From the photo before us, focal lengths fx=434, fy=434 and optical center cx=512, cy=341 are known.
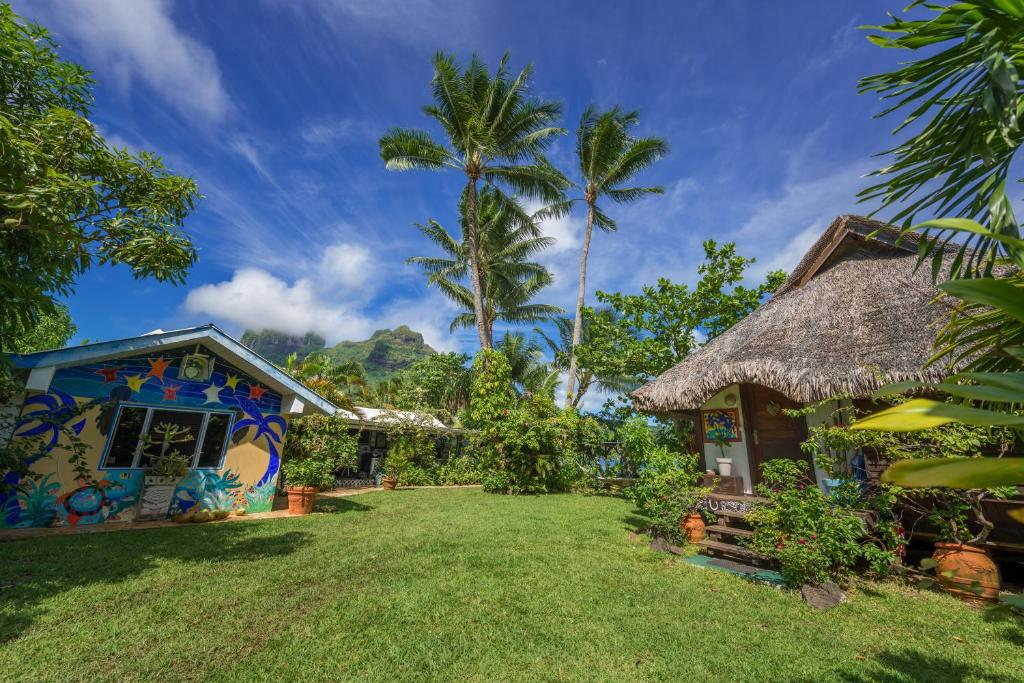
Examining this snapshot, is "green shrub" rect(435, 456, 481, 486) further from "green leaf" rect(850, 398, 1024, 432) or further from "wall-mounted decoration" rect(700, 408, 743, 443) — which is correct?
"green leaf" rect(850, 398, 1024, 432)

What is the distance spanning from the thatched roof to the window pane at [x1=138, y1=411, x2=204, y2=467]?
9291 mm

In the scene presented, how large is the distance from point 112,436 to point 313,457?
3396 mm

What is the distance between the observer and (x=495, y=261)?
19.1 metres

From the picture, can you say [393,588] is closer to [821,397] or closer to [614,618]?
[614,618]

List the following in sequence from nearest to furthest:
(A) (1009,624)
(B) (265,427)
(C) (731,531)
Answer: (A) (1009,624) → (C) (731,531) → (B) (265,427)

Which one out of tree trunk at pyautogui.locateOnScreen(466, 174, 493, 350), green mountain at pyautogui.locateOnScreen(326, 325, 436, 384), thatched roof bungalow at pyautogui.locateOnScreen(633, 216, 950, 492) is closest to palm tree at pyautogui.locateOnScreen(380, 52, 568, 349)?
tree trunk at pyautogui.locateOnScreen(466, 174, 493, 350)

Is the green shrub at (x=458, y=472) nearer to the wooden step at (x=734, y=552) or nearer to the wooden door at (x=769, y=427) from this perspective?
the wooden door at (x=769, y=427)

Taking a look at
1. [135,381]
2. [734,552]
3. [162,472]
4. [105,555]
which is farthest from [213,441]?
[734,552]

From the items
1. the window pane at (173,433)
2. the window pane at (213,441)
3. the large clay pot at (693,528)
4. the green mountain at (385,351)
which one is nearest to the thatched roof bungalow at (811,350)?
the large clay pot at (693,528)

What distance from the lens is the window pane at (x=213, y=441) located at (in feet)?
28.1

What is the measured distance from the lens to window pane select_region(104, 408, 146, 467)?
25.0 ft

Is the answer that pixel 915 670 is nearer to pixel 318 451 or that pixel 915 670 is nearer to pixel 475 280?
pixel 318 451

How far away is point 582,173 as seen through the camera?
17.0 metres

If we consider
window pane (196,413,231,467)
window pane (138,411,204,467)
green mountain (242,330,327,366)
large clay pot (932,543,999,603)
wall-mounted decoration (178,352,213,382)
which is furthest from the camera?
green mountain (242,330,327,366)
